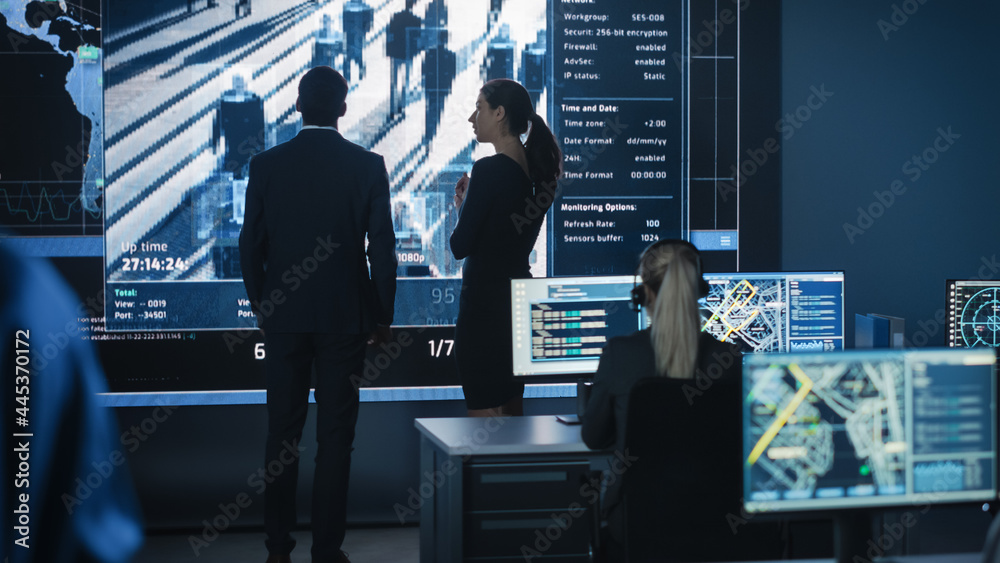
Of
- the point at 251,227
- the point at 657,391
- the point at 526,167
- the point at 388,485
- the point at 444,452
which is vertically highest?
the point at 526,167

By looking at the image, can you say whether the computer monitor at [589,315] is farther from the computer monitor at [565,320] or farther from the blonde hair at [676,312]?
the blonde hair at [676,312]

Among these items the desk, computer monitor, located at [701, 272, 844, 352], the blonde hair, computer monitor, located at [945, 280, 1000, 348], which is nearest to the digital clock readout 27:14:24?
the desk

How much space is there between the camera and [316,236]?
10.8ft

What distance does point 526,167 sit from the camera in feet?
11.2

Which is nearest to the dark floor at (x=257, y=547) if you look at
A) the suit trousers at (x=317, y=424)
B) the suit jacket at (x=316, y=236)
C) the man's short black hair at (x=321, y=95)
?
the suit trousers at (x=317, y=424)

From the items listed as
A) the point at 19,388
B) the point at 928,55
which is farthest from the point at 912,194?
the point at 19,388

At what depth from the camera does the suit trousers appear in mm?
3324

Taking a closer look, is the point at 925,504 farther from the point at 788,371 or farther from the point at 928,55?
the point at 928,55

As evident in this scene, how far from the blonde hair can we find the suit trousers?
4.29ft

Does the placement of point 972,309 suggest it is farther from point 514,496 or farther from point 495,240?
point 514,496

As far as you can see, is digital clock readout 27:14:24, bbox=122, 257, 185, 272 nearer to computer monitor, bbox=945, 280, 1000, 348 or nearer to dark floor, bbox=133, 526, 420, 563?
dark floor, bbox=133, 526, 420, 563

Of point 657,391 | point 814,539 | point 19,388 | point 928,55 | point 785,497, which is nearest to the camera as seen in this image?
point 19,388

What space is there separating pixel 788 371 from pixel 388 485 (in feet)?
10.0

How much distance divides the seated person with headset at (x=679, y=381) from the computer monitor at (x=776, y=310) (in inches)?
32.7
